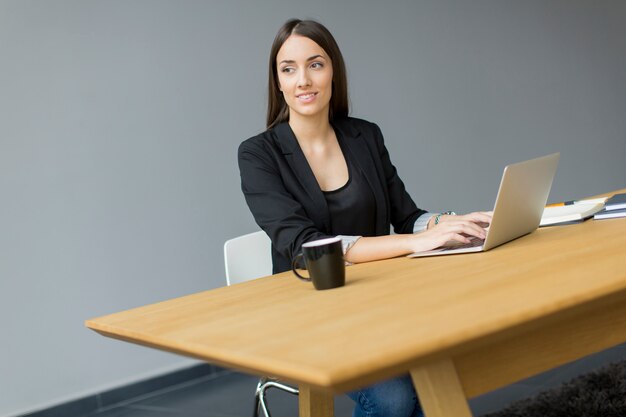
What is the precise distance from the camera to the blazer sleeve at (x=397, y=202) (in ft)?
8.65

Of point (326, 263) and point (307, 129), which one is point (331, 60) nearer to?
point (307, 129)

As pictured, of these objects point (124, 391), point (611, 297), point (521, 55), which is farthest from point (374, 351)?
point (521, 55)

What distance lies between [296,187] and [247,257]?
228 mm

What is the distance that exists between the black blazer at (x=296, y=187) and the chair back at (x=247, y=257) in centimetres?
4

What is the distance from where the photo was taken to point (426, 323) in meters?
1.19

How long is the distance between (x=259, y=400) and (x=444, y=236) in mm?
619

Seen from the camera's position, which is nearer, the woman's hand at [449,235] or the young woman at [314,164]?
the woman's hand at [449,235]

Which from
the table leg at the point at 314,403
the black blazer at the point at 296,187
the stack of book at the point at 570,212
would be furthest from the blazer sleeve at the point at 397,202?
the table leg at the point at 314,403

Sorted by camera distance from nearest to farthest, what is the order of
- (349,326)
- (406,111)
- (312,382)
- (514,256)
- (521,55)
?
(312,382) < (349,326) < (514,256) < (406,111) < (521,55)

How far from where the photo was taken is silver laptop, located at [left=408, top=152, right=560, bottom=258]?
5.81 ft

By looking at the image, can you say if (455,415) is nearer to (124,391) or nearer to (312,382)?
(312,382)

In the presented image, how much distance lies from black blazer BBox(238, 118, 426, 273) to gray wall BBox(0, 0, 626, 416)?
1.55 metres

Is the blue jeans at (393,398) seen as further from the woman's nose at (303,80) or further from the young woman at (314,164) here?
the woman's nose at (303,80)

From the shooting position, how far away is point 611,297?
1321 millimetres
